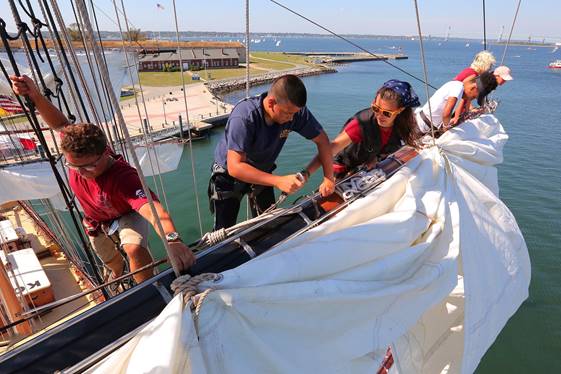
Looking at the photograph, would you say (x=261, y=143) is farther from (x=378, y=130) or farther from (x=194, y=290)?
(x=194, y=290)

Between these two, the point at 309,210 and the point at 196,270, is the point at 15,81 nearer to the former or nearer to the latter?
the point at 196,270

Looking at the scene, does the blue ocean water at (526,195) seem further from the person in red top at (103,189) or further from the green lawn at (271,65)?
the green lawn at (271,65)

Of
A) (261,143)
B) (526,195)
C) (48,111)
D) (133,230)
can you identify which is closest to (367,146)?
(261,143)

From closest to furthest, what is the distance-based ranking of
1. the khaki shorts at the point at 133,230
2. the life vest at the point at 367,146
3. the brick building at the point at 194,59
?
1. the khaki shorts at the point at 133,230
2. the life vest at the point at 367,146
3. the brick building at the point at 194,59

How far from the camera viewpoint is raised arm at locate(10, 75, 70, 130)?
7.84ft

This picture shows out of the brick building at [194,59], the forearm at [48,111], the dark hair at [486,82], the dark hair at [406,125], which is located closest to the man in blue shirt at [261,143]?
the dark hair at [406,125]

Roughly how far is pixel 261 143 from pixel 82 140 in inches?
45.3

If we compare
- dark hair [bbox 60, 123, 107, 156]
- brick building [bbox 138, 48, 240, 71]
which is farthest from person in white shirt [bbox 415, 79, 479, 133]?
brick building [bbox 138, 48, 240, 71]

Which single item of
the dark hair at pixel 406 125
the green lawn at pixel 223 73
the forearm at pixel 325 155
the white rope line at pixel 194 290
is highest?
the dark hair at pixel 406 125

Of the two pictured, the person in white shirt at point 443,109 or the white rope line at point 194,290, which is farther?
the person in white shirt at point 443,109

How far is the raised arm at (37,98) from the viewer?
239 cm

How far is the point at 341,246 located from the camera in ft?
5.57

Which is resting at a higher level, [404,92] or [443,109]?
[404,92]

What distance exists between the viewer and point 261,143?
8.39ft
